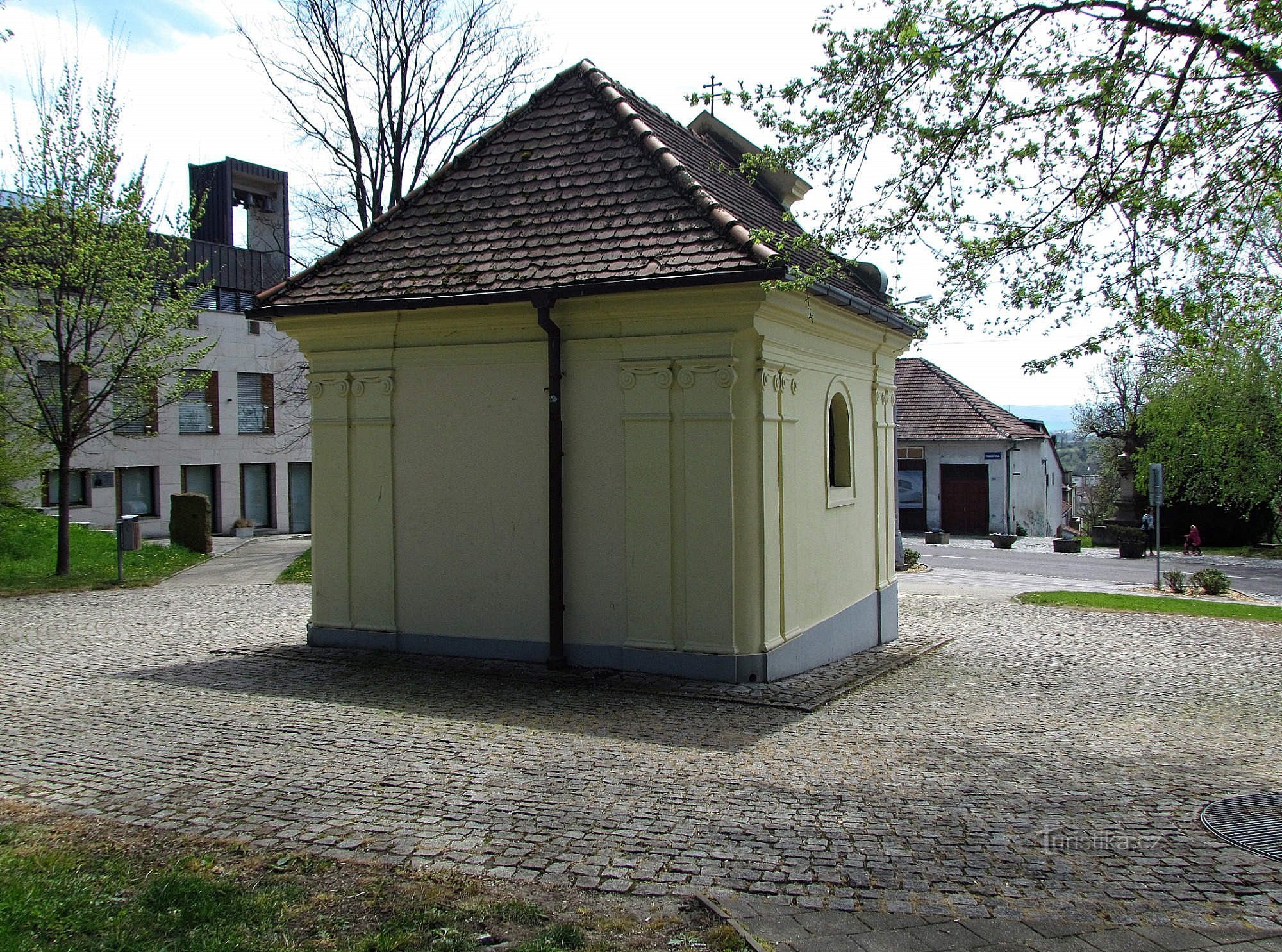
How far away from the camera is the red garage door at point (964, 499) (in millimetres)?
41062

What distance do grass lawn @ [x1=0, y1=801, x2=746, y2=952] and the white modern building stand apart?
25.7 metres

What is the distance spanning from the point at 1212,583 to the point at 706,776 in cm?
2003

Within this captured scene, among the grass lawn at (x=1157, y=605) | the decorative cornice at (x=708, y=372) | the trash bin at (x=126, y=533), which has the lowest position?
the grass lawn at (x=1157, y=605)

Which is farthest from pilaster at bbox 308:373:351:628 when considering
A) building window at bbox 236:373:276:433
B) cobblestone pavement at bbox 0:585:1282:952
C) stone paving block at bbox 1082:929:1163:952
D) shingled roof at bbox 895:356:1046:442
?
shingled roof at bbox 895:356:1046:442

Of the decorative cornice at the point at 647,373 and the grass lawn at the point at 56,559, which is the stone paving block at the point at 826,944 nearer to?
the decorative cornice at the point at 647,373

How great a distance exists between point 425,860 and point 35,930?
157cm

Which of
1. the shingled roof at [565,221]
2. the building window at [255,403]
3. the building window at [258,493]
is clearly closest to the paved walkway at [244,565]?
the building window at [258,493]

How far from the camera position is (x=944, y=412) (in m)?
42.3

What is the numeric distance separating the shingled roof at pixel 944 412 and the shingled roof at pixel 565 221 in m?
30.5

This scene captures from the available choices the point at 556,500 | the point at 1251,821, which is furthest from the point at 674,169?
the point at 1251,821

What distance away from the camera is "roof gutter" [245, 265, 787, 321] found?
8273 mm

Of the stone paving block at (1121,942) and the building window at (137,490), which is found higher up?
the building window at (137,490)

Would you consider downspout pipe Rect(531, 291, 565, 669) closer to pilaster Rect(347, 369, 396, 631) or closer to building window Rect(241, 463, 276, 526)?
pilaster Rect(347, 369, 396, 631)

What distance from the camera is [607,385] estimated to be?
367 inches
